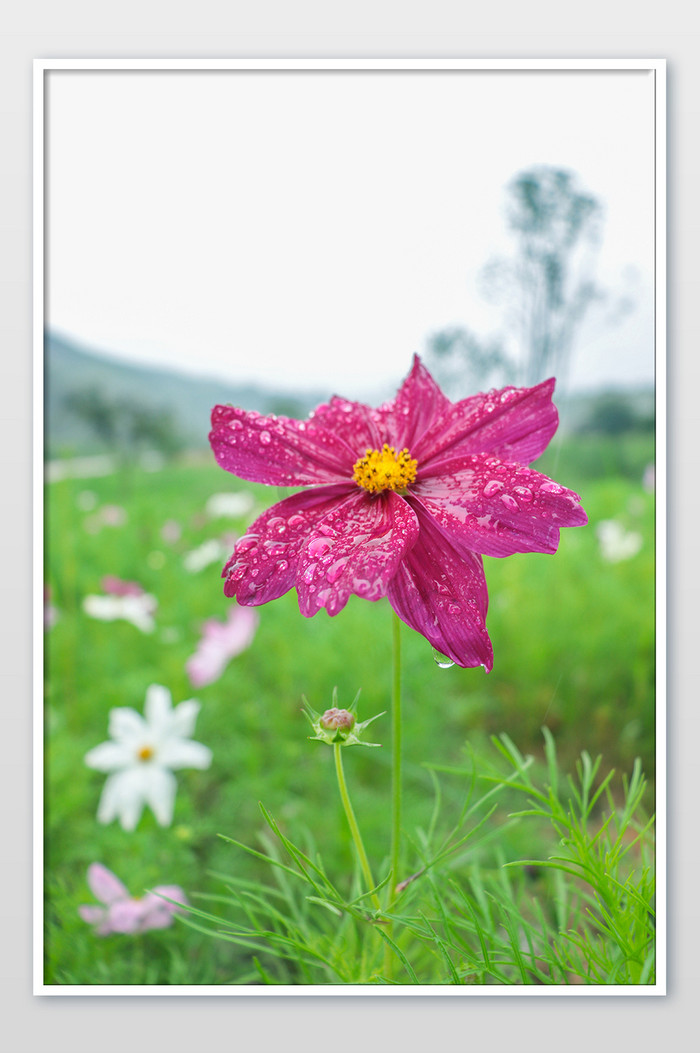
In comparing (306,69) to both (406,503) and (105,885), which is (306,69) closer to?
(406,503)

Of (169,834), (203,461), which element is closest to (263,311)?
(203,461)

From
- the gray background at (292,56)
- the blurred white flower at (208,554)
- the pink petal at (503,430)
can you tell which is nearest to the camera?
the pink petal at (503,430)

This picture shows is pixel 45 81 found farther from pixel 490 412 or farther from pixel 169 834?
pixel 169 834

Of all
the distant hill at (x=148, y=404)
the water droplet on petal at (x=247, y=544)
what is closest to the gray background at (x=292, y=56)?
the distant hill at (x=148, y=404)

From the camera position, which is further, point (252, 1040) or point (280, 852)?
point (280, 852)

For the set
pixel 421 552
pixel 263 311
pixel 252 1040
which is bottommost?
pixel 252 1040

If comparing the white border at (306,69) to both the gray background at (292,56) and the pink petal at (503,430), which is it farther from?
the pink petal at (503,430)

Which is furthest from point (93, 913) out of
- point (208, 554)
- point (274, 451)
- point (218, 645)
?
point (274, 451)
